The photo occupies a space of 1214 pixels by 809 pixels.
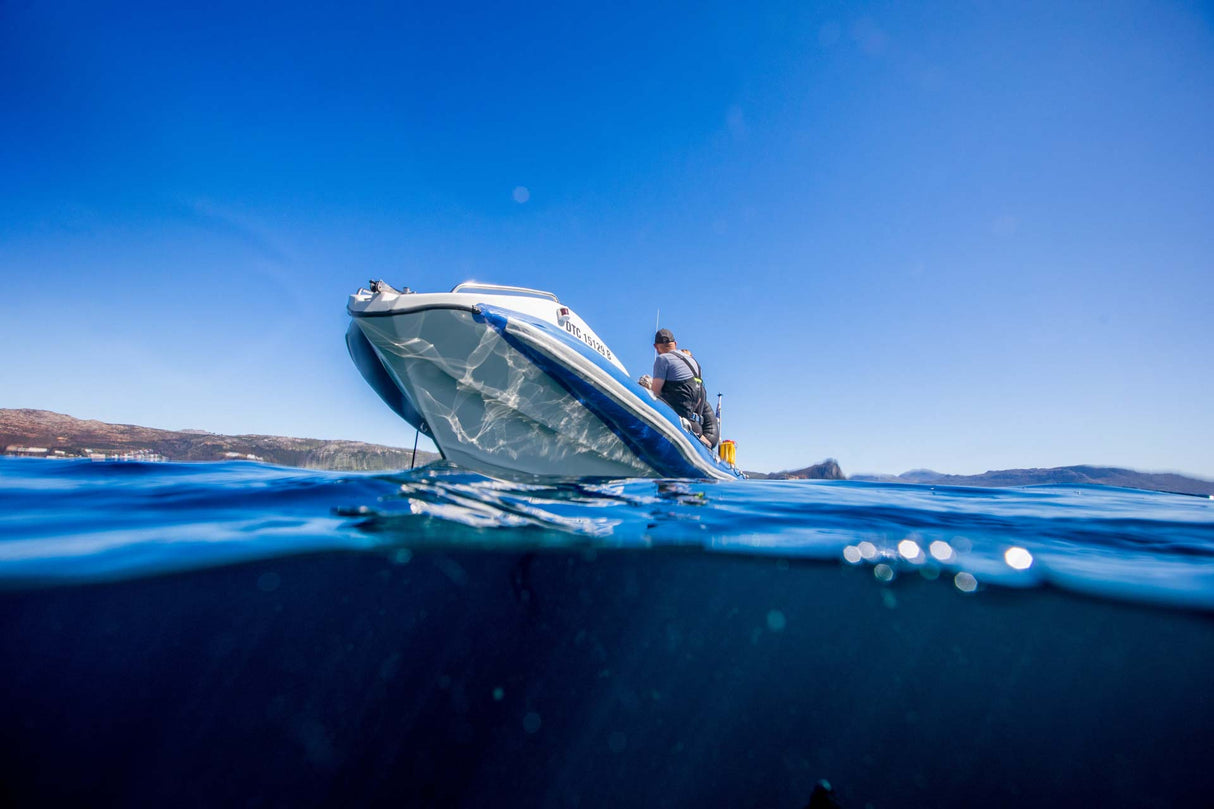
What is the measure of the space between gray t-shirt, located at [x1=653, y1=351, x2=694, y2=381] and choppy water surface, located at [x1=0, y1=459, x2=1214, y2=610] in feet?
7.06

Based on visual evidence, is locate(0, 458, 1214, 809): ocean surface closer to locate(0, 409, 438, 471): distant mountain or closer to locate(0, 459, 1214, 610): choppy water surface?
locate(0, 459, 1214, 610): choppy water surface

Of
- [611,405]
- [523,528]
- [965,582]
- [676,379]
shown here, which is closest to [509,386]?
[611,405]

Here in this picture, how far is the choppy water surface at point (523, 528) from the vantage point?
2861mm

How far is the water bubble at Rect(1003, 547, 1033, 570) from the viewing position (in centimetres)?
339

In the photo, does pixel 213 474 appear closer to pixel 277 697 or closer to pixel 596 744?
pixel 277 697

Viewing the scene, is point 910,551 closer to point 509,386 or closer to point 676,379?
point 676,379

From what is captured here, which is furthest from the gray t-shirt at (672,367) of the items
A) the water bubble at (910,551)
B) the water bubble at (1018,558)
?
the water bubble at (1018,558)

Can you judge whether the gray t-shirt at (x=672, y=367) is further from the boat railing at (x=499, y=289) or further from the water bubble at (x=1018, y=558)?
the water bubble at (x=1018, y=558)

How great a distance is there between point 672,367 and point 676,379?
7.4 inches

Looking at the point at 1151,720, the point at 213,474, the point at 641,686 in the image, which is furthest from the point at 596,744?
the point at 1151,720

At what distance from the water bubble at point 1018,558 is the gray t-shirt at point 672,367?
3699 millimetres

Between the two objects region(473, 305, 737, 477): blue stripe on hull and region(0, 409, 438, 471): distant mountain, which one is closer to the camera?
region(473, 305, 737, 477): blue stripe on hull

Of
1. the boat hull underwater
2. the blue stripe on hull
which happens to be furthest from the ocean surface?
the blue stripe on hull

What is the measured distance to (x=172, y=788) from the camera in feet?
8.67
